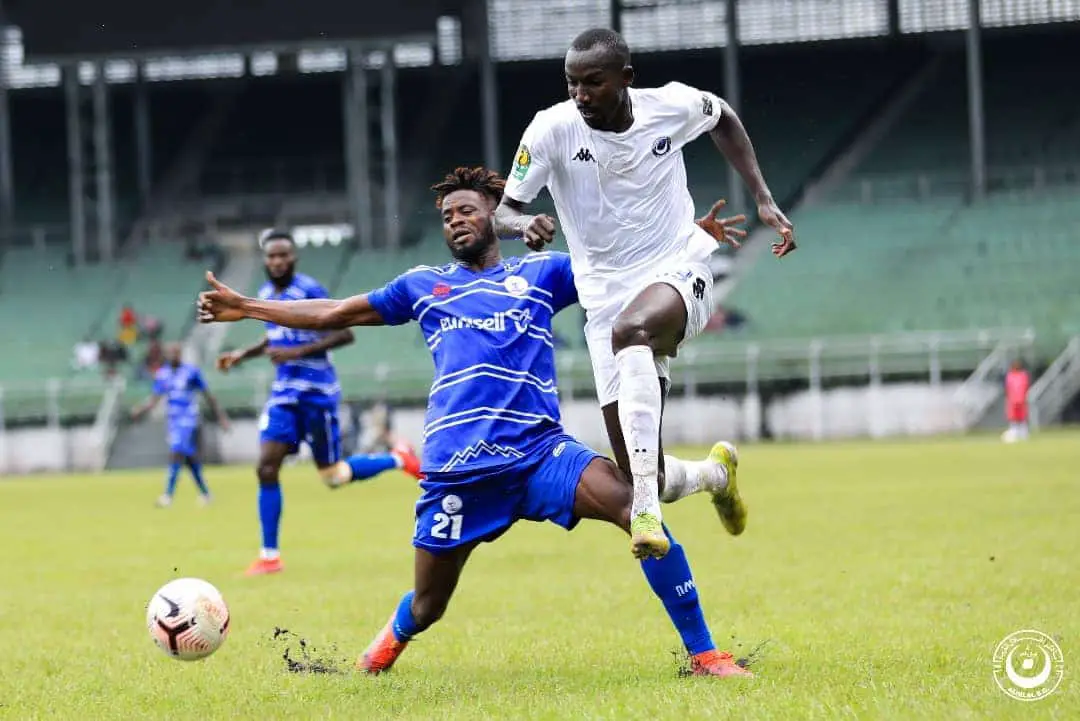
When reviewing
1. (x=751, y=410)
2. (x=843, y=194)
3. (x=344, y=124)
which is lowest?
(x=751, y=410)

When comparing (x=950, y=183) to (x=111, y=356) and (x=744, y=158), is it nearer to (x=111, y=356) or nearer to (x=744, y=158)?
(x=111, y=356)

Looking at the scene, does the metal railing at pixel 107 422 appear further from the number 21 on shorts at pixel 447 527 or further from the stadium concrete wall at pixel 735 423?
the number 21 on shorts at pixel 447 527

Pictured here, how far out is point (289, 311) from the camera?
6918 mm

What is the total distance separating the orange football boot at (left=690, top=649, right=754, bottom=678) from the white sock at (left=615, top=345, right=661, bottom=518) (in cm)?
63

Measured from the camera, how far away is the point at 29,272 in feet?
149

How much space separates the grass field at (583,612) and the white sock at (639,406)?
2.86 ft

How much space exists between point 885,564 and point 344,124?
41.2 metres

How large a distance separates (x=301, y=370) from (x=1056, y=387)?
25407 mm

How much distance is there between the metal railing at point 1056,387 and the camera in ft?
113

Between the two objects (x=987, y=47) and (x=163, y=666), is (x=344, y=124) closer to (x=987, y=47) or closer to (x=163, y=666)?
(x=987, y=47)

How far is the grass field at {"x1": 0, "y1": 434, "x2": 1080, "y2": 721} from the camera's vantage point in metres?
6.04

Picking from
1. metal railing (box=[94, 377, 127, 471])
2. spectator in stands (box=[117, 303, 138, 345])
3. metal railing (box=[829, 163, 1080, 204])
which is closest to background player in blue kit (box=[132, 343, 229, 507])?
metal railing (box=[94, 377, 127, 471])

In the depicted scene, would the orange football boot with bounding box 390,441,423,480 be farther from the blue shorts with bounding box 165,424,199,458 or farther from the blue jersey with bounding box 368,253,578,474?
the blue jersey with bounding box 368,253,578,474

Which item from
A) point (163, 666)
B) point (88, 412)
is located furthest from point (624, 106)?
point (88, 412)
